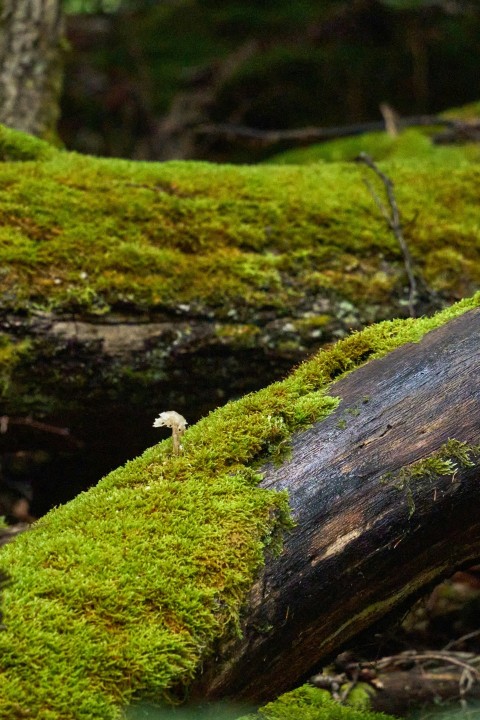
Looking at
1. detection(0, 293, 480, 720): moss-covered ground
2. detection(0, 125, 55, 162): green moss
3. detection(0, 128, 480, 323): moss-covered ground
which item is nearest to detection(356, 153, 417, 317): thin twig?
detection(0, 128, 480, 323): moss-covered ground

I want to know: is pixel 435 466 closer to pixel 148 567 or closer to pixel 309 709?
pixel 148 567

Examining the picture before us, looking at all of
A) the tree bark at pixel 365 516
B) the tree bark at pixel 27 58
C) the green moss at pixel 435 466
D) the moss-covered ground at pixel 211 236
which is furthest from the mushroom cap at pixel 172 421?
the tree bark at pixel 27 58

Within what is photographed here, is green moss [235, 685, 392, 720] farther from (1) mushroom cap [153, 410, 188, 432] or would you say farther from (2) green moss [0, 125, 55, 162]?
(2) green moss [0, 125, 55, 162]

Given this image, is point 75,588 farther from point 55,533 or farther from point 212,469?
point 212,469

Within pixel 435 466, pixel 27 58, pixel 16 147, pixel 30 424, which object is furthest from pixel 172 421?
pixel 27 58

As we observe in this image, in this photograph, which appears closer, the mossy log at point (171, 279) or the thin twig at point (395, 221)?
the mossy log at point (171, 279)

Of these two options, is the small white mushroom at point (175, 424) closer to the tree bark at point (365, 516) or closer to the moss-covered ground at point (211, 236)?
the tree bark at point (365, 516)

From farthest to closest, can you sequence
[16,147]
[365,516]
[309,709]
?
[16,147]
[309,709]
[365,516]

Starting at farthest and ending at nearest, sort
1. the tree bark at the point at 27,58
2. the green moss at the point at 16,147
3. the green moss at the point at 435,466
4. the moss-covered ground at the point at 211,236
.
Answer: the tree bark at the point at 27,58 < the green moss at the point at 16,147 < the moss-covered ground at the point at 211,236 < the green moss at the point at 435,466
